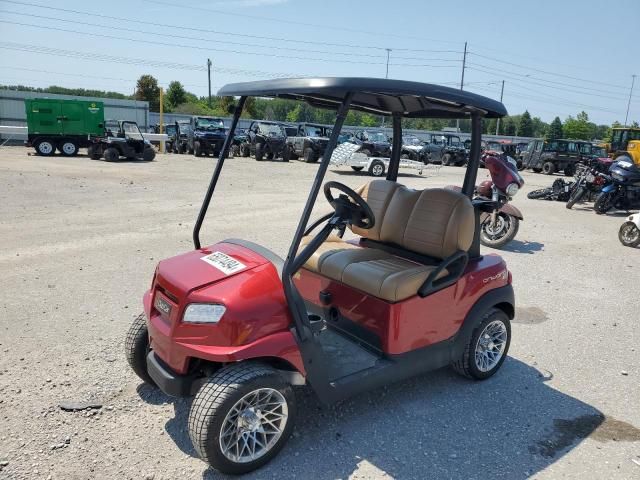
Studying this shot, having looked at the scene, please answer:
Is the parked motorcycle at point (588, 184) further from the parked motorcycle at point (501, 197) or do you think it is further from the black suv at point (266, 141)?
the black suv at point (266, 141)

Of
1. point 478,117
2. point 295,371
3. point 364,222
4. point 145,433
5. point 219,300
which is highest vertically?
point 478,117

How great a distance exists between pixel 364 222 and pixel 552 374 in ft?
6.41

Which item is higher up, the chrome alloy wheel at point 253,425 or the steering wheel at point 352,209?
the steering wheel at point 352,209

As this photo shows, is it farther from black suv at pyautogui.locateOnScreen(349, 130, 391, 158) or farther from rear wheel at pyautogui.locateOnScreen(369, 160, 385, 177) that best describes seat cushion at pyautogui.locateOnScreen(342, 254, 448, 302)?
black suv at pyautogui.locateOnScreen(349, 130, 391, 158)

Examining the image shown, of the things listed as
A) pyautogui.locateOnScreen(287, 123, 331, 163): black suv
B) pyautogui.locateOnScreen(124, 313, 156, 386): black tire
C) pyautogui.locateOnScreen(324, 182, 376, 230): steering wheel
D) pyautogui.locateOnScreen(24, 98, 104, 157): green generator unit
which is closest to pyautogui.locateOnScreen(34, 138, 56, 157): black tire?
pyautogui.locateOnScreen(24, 98, 104, 157): green generator unit

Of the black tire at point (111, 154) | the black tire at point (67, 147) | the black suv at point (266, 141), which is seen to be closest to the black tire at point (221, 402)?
the black tire at point (111, 154)

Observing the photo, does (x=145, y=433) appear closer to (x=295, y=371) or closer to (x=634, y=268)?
(x=295, y=371)

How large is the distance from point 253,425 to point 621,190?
37.1 feet

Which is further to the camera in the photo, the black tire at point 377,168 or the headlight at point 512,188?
the black tire at point 377,168

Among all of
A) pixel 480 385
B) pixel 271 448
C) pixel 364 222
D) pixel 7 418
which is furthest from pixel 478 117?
pixel 7 418

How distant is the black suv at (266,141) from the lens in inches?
845

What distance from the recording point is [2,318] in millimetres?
4016

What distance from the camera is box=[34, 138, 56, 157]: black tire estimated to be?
19.2 m

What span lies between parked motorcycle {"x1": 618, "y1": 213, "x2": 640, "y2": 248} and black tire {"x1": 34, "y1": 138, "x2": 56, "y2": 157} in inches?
763
